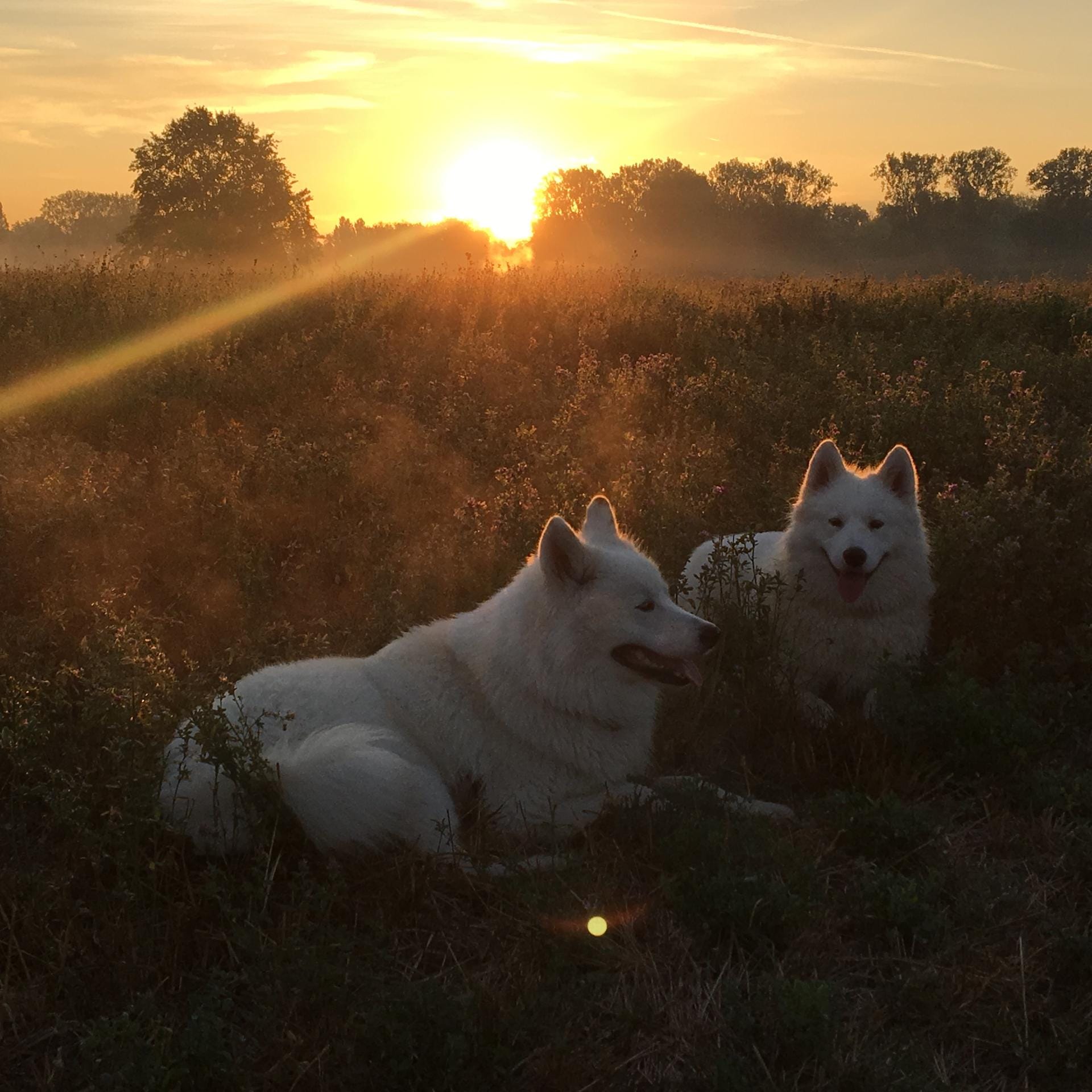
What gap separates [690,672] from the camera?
3.79 meters

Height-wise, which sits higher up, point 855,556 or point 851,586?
point 855,556

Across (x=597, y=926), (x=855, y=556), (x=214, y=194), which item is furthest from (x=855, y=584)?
(x=214, y=194)

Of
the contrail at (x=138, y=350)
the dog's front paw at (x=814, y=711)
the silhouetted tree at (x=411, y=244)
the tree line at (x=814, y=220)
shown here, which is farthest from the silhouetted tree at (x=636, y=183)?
the dog's front paw at (x=814, y=711)

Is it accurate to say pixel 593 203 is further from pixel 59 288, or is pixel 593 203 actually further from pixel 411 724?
pixel 411 724

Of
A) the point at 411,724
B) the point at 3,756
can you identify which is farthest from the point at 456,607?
the point at 3,756

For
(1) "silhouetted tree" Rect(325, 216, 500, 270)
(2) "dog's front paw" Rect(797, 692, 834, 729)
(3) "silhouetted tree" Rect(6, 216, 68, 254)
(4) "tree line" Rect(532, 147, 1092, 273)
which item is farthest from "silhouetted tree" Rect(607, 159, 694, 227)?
(2) "dog's front paw" Rect(797, 692, 834, 729)

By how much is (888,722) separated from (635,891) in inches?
63.2

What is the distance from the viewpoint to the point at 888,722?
4289 millimetres

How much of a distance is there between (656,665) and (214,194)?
37031 millimetres

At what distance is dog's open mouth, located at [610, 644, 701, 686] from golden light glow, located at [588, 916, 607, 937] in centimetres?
101

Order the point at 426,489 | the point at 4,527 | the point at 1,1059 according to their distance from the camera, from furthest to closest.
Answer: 1. the point at 426,489
2. the point at 4,527
3. the point at 1,1059

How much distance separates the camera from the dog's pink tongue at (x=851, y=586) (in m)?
5.03

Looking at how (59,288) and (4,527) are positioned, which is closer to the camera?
(4,527)

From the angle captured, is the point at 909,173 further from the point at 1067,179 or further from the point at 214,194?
the point at 214,194
